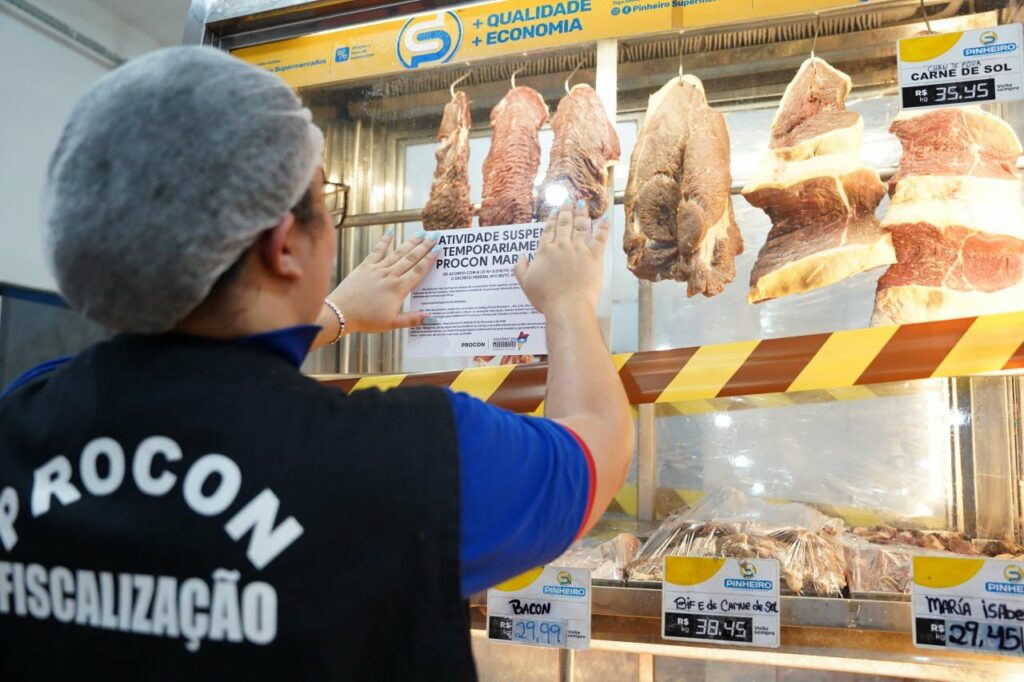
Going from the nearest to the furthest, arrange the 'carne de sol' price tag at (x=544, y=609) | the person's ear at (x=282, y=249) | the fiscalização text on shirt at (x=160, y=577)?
the fiscalização text on shirt at (x=160, y=577), the person's ear at (x=282, y=249), the 'carne de sol' price tag at (x=544, y=609)

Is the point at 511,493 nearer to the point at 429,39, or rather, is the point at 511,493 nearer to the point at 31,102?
the point at 429,39

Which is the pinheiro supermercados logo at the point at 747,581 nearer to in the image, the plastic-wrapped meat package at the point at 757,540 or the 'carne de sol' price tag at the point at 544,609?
the plastic-wrapped meat package at the point at 757,540

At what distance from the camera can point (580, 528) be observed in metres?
1.00

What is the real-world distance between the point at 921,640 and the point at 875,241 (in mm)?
822

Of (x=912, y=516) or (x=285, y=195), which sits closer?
(x=285, y=195)

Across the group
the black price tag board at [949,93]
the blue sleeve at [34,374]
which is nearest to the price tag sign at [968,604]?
the black price tag board at [949,93]

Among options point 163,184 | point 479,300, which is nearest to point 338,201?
point 479,300

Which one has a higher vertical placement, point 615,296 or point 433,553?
point 615,296

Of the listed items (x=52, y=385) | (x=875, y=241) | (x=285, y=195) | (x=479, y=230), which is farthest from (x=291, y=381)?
(x=875, y=241)

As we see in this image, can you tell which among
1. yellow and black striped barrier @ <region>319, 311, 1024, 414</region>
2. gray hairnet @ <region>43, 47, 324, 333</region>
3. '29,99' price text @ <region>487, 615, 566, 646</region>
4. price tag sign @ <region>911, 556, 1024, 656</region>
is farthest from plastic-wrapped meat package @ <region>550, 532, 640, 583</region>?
gray hairnet @ <region>43, 47, 324, 333</region>

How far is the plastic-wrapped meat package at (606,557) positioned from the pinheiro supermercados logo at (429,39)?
128cm

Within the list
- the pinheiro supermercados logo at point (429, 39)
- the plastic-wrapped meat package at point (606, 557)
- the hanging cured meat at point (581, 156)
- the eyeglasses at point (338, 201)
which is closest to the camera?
the plastic-wrapped meat package at point (606, 557)

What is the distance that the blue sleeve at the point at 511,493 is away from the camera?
89 cm

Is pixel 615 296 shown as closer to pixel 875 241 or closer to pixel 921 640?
pixel 875 241
